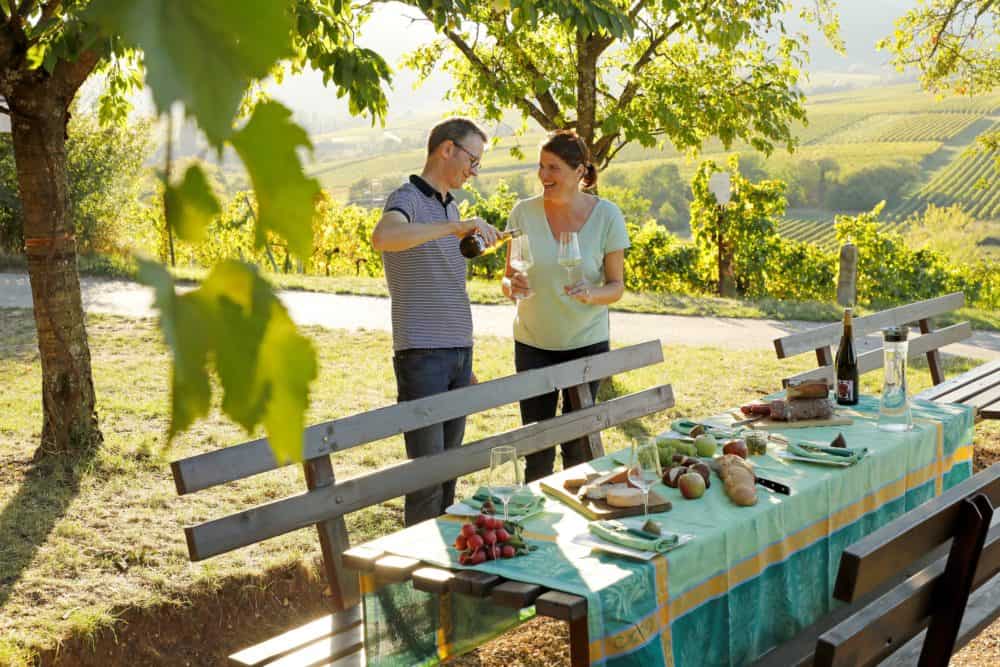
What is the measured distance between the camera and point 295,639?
312 cm

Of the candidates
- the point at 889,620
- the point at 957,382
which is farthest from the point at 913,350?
the point at 889,620

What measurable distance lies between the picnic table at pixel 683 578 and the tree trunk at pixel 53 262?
11.9ft

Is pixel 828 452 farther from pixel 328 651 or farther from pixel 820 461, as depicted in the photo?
pixel 328 651

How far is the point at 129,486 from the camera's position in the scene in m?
5.72

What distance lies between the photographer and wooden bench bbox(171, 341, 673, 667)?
2719 millimetres

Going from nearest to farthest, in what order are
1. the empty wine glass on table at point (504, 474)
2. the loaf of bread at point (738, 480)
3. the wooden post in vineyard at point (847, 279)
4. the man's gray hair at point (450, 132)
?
the empty wine glass on table at point (504, 474)
the loaf of bread at point (738, 480)
the man's gray hair at point (450, 132)
the wooden post in vineyard at point (847, 279)

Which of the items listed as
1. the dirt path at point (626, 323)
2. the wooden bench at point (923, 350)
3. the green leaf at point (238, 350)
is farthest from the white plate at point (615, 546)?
the dirt path at point (626, 323)

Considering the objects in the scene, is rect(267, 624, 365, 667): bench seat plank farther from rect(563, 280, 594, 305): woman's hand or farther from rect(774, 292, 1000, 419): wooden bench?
rect(774, 292, 1000, 419): wooden bench

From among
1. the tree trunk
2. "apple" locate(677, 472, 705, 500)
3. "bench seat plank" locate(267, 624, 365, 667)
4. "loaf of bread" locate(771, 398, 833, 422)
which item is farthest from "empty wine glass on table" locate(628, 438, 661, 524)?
the tree trunk

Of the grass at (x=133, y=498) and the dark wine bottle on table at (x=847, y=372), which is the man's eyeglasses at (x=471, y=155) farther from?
the dark wine bottle on table at (x=847, y=372)

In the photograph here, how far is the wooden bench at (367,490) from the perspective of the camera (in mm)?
2719

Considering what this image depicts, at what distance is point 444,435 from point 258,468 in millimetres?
1253

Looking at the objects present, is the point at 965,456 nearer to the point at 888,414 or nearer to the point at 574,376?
the point at 888,414

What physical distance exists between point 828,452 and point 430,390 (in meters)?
1.49
